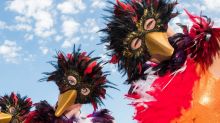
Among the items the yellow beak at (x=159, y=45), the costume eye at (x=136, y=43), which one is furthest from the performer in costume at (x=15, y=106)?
the yellow beak at (x=159, y=45)

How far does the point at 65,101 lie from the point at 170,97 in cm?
244

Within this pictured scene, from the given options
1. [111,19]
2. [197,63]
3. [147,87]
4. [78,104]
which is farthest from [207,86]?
[78,104]

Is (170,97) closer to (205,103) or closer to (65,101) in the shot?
(205,103)

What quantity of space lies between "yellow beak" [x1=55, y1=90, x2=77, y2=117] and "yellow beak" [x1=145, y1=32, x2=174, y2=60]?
228cm

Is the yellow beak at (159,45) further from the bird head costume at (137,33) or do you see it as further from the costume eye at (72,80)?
the costume eye at (72,80)

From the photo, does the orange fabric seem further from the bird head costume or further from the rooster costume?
the bird head costume

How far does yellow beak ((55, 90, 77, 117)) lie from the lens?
17.2 ft

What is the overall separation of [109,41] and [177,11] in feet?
1.92

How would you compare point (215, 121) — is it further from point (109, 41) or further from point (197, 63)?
point (109, 41)

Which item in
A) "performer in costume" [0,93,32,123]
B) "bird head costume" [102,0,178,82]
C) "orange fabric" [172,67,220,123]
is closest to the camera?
"orange fabric" [172,67,220,123]

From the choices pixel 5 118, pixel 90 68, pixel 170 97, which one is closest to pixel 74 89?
pixel 90 68

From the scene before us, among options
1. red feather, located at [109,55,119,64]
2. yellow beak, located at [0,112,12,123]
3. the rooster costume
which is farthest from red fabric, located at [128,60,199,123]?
yellow beak, located at [0,112,12,123]

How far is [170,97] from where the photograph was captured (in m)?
3.01

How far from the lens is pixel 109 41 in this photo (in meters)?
3.44
